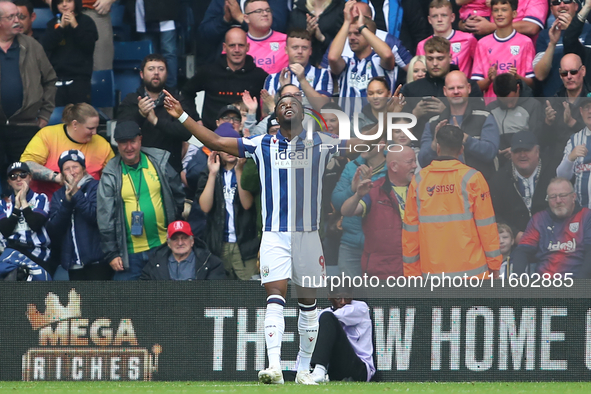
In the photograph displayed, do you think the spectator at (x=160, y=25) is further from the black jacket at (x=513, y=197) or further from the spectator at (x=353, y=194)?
the black jacket at (x=513, y=197)

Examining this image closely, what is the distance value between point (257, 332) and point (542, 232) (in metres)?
2.57

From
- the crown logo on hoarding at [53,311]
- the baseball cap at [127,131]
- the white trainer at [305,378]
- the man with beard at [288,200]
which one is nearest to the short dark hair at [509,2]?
the man with beard at [288,200]

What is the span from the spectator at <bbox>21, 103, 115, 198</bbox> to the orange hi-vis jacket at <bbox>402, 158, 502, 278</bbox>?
3220 millimetres

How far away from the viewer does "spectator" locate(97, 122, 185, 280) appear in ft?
27.1

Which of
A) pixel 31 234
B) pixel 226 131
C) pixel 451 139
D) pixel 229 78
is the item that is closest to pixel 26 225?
pixel 31 234

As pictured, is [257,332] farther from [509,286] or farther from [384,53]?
[384,53]

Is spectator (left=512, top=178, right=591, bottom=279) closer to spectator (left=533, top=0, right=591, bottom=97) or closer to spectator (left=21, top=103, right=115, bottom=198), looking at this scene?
spectator (left=533, top=0, right=591, bottom=97)

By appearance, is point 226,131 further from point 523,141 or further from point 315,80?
point 523,141

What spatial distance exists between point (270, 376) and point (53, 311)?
7.82ft

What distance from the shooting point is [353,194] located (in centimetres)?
777

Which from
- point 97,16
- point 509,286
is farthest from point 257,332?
point 97,16

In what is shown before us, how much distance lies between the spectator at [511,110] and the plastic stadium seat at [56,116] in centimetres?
463

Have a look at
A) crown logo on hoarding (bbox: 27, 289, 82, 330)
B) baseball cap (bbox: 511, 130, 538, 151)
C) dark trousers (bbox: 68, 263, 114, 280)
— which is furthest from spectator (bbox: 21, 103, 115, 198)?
baseball cap (bbox: 511, 130, 538, 151)

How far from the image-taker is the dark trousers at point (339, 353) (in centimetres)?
729
